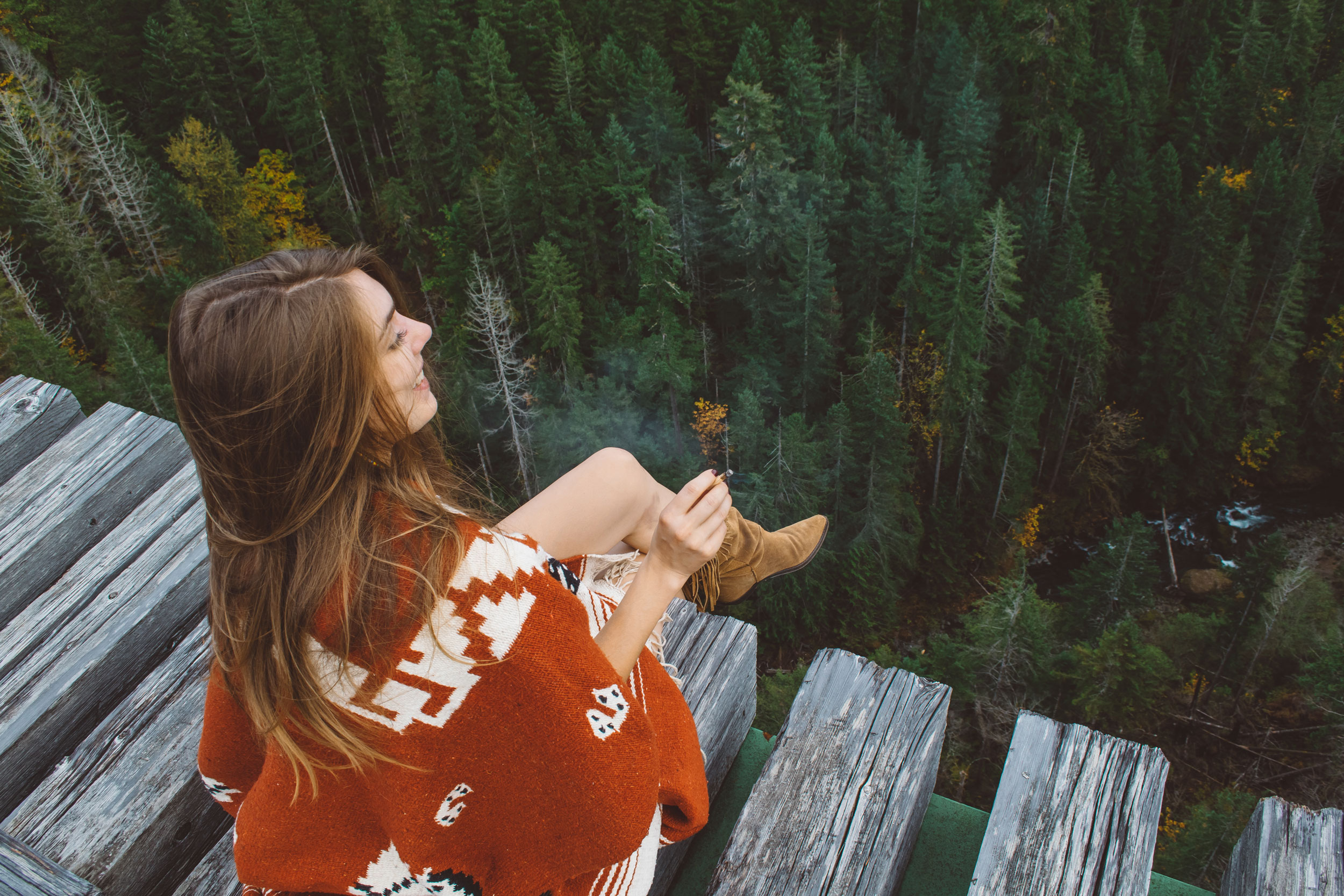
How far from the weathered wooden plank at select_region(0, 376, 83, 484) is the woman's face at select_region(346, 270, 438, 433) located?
1.87m

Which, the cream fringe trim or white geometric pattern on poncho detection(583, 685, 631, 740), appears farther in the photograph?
the cream fringe trim

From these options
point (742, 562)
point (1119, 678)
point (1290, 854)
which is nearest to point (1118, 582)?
point (1119, 678)

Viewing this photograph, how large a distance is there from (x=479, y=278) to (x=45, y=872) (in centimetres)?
2181

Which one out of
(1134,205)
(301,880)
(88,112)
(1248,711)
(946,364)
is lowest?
(1248,711)

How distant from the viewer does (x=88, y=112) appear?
25.0 meters

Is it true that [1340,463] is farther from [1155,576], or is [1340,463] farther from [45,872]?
[45,872]

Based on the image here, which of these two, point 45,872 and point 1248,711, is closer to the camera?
point 45,872

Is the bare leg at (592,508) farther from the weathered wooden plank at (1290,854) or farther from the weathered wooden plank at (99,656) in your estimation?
the weathered wooden plank at (1290,854)

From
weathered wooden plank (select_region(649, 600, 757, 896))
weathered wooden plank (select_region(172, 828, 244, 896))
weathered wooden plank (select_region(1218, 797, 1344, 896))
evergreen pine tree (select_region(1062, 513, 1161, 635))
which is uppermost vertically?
weathered wooden plank (select_region(1218, 797, 1344, 896))

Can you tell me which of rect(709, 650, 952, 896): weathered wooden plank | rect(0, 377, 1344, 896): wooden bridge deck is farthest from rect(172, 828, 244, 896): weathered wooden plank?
rect(709, 650, 952, 896): weathered wooden plank

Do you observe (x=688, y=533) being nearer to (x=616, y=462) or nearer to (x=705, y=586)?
(x=616, y=462)

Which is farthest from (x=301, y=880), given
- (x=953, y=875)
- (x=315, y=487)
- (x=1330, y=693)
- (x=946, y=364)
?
(x=946, y=364)

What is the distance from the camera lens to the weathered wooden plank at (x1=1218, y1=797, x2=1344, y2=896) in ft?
5.88

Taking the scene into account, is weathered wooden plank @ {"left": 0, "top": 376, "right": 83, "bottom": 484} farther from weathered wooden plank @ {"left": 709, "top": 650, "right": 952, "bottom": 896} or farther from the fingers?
weathered wooden plank @ {"left": 709, "top": 650, "right": 952, "bottom": 896}
